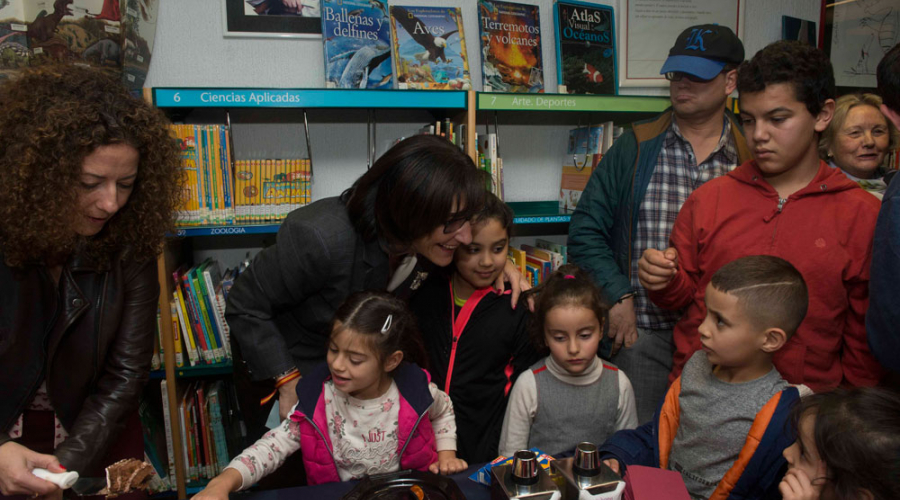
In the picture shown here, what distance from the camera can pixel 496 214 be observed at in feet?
5.69

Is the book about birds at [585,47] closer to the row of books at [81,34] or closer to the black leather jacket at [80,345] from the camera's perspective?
the row of books at [81,34]

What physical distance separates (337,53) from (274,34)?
1.04ft

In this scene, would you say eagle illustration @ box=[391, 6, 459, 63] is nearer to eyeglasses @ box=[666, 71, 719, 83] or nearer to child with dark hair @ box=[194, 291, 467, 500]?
eyeglasses @ box=[666, 71, 719, 83]

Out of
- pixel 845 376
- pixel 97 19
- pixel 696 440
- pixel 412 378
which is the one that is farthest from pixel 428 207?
pixel 97 19

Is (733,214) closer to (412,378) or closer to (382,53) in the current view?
(412,378)

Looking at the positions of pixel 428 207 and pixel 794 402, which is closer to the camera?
pixel 794 402

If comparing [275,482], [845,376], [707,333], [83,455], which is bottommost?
[275,482]

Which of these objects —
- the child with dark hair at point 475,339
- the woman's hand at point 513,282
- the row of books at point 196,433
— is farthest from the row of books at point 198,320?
the woman's hand at point 513,282

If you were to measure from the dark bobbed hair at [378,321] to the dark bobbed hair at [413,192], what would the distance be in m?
0.16

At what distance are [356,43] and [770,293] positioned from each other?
1994 mm

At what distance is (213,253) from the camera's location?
104 inches

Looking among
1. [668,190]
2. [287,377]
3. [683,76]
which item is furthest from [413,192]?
[683,76]

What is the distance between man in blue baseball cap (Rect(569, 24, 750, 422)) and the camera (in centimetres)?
188

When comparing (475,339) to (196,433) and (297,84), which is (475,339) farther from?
(297,84)
